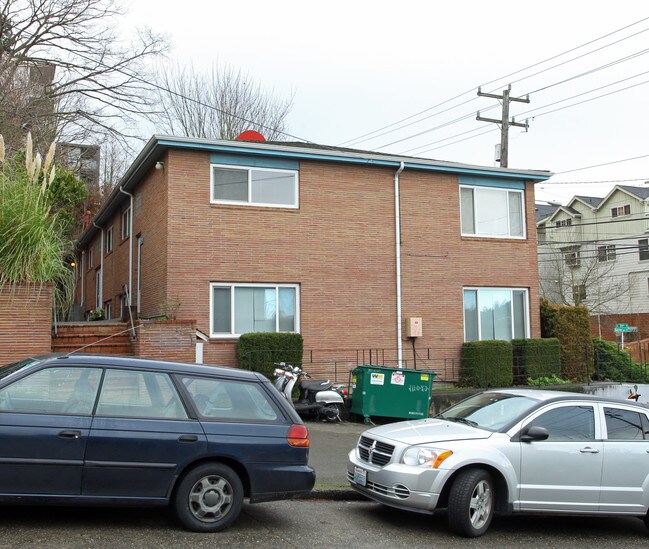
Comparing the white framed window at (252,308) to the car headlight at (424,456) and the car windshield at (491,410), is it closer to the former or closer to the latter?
the car windshield at (491,410)

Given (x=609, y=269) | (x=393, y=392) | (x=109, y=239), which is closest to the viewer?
(x=393, y=392)

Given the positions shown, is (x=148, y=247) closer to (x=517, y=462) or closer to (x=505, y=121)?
(x=517, y=462)

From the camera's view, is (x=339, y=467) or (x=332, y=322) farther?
(x=332, y=322)

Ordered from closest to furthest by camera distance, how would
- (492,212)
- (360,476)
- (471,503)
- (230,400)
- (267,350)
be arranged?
(230,400), (471,503), (360,476), (267,350), (492,212)

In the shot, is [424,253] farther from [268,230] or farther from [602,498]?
[602,498]

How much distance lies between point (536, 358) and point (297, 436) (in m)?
11.9

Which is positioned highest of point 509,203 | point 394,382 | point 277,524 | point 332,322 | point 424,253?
point 509,203

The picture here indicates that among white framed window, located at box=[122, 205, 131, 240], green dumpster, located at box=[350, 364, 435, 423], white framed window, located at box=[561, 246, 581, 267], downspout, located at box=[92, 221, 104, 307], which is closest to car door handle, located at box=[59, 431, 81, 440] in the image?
green dumpster, located at box=[350, 364, 435, 423]

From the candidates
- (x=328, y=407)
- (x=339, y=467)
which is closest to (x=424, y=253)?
(x=328, y=407)

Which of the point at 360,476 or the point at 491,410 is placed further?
the point at 491,410

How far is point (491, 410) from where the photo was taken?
26.2 ft

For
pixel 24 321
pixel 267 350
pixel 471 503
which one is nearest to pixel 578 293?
pixel 267 350

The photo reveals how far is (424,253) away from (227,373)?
11.2m

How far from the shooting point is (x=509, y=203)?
1869 cm
